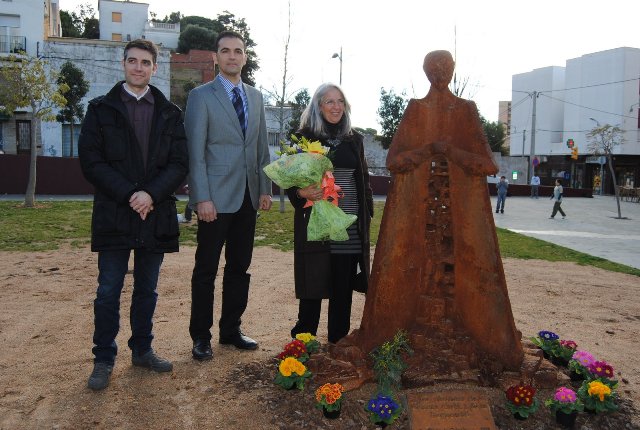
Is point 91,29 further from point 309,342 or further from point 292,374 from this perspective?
point 292,374

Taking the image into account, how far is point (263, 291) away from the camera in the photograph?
7098 millimetres

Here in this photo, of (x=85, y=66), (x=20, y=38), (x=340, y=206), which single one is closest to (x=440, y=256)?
(x=340, y=206)

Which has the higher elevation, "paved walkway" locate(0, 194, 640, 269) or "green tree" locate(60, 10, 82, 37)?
"green tree" locate(60, 10, 82, 37)

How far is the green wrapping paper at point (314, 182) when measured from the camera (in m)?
3.75

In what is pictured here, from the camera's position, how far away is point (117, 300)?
12.7ft

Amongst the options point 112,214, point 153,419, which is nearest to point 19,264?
point 112,214

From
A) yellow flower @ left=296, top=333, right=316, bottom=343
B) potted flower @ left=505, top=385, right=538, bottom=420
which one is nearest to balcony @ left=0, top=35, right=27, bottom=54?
yellow flower @ left=296, top=333, right=316, bottom=343

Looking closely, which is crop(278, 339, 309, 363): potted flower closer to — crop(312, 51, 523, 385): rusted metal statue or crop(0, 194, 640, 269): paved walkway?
crop(312, 51, 523, 385): rusted metal statue

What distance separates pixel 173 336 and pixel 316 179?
217 cm

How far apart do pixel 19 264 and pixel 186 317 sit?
171 inches

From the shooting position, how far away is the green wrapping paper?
3754 mm

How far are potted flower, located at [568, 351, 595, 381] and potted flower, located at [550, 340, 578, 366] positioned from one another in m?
0.18

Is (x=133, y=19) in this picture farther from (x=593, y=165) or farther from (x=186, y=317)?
(x=186, y=317)

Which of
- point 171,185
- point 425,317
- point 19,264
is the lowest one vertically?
point 19,264
